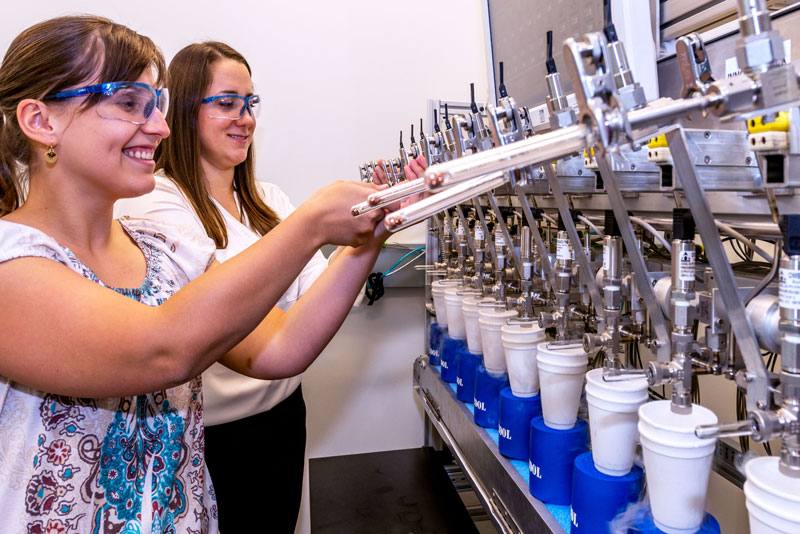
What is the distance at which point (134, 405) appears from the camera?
94cm

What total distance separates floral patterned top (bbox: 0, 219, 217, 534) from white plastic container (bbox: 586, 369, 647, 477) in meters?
0.72

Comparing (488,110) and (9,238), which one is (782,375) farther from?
(9,238)

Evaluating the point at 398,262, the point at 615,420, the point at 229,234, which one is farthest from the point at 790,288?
the point at 398,262

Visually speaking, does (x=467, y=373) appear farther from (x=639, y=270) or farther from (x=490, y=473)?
(x=639, y=270)

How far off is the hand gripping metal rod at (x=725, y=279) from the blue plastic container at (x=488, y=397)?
62 cm

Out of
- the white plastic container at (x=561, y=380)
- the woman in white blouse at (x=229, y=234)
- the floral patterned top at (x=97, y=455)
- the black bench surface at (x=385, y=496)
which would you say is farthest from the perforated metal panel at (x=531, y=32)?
the black bench surface at (x=385, y=496)

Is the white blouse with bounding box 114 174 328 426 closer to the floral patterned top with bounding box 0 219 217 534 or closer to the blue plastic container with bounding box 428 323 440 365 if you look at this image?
the floral patterned top with bounding box 0 219 217 534

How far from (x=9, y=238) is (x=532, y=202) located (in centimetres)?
117

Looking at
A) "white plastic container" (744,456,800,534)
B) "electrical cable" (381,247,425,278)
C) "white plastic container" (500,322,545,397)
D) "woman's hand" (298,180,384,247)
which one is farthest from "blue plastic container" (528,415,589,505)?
"electrical cable" (381,247,425,278)

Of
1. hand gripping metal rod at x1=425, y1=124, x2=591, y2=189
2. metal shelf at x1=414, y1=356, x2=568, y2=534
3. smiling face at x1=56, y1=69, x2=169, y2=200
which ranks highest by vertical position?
smiling face at x1=56, y1=69, x2=169, y2=200

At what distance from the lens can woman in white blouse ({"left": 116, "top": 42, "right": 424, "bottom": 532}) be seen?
1.52m

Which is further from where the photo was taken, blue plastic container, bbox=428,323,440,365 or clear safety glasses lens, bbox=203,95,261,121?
blue plastic container, bbox=428,323,440,365

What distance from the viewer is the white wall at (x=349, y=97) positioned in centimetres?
235

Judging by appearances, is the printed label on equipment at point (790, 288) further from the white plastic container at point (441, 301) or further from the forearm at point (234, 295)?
the white plastic container at point (441, 301)
